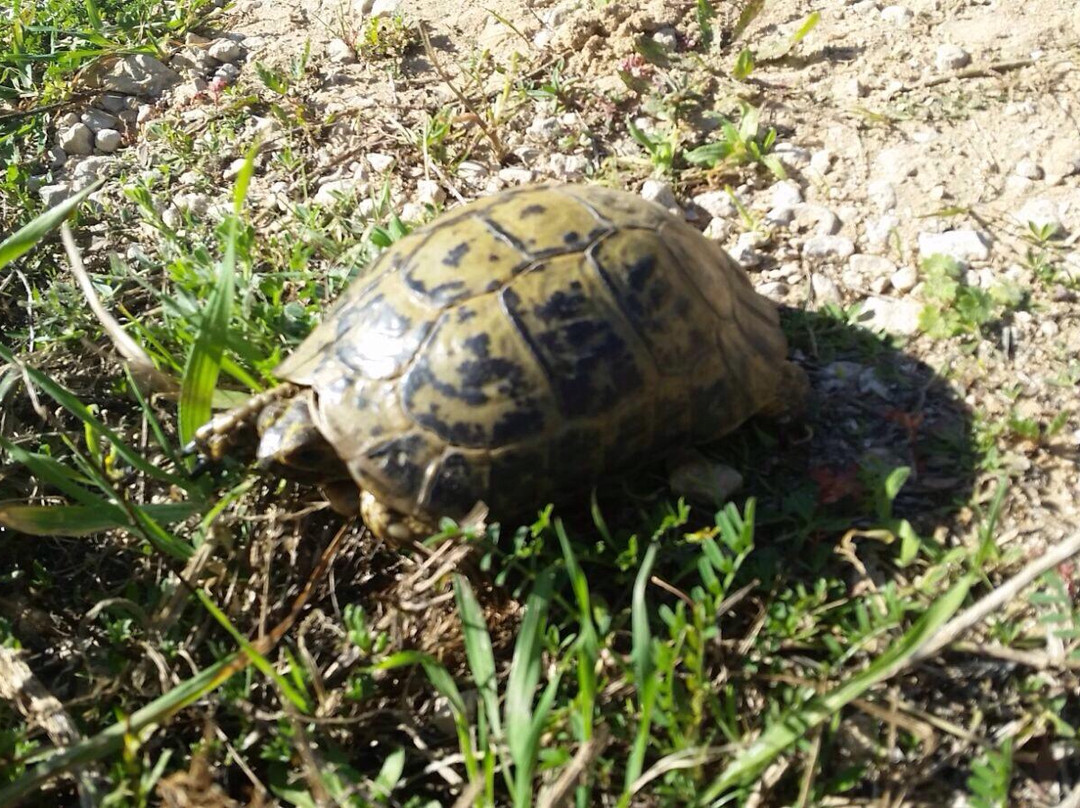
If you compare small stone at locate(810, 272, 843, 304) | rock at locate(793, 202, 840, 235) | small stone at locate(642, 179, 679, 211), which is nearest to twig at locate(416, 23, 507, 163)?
small stone at locate(642, 179, 679, 211)

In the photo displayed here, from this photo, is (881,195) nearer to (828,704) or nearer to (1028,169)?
(1028,169)

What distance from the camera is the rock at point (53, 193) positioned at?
4.00 meters

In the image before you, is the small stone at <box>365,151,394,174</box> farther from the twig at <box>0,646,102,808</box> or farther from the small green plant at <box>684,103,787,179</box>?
the twig at <box>0,646,102,808</box>


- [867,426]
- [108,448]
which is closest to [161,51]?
[108,448]

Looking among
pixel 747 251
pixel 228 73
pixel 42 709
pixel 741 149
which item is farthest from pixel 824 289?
pixel 228 73

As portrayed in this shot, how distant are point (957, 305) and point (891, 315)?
0.67 ft

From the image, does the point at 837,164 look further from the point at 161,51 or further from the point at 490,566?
the point at 161,51

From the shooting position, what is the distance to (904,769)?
219cm

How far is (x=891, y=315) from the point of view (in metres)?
3.10

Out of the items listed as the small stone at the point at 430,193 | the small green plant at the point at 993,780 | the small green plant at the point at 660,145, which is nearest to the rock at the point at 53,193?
the small stone at the point at 430,193

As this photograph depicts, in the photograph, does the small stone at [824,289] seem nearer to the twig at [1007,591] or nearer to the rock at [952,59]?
the rock at [952,59]

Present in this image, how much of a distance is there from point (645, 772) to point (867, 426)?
127cm

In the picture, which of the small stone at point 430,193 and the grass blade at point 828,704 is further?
the small stone at point 430,193

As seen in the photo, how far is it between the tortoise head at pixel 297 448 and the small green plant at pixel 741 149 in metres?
1.87
